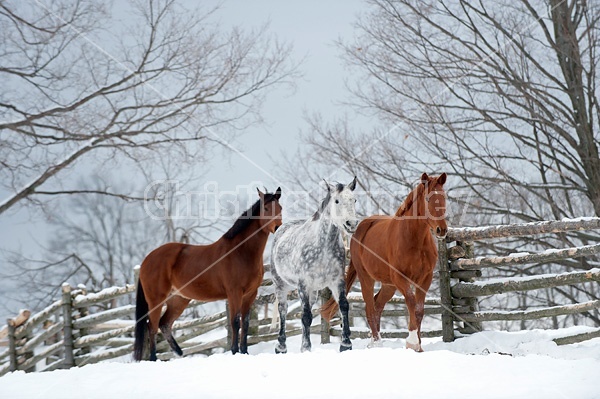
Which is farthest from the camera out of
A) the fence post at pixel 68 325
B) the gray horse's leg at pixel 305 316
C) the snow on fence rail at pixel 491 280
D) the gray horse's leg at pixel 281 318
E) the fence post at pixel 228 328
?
the fence post at pixel 68 325

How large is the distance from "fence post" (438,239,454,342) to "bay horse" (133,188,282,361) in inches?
105

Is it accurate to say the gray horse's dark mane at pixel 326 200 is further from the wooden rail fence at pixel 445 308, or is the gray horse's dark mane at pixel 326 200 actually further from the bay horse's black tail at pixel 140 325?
the bay horse's black tail at pixel 140 325

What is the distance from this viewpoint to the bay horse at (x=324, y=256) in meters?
6.50

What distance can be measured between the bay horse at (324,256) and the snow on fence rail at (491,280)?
2546mm

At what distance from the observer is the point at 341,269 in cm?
667

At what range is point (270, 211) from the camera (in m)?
7.48

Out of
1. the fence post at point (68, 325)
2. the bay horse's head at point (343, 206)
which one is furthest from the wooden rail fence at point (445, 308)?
the bay horse's head at point (343, 206)

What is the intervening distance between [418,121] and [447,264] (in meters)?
3.70

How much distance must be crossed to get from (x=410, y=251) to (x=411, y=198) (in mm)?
555

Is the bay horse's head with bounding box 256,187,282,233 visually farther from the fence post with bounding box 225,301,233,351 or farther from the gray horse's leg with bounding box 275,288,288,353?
the fence post with bounding box 225,301,233,351

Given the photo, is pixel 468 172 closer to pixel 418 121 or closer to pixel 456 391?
pixel 418 121

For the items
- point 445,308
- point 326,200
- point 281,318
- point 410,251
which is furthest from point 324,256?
point 445,308

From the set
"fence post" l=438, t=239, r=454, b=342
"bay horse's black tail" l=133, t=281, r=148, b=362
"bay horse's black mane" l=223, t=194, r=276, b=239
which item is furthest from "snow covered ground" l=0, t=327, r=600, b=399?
"fence post" l=438, t=239, r=454, b=342

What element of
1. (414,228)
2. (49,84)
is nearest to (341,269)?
(414,228)
